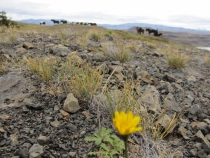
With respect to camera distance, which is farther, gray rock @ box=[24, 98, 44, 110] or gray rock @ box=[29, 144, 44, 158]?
gray rock @ box=[24, 98, 44, 110]

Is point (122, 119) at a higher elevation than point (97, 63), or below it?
higher

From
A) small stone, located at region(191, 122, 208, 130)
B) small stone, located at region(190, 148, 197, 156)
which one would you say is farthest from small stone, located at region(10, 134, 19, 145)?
small stone, located at region(191, 122, 208, 130)

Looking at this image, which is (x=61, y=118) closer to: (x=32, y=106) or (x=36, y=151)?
(x=32, y=106)

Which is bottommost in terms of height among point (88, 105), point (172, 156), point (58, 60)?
point (172, 156)

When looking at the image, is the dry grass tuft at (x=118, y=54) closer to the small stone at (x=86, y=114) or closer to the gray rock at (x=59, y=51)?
the gray rock at (x=59, y=51)

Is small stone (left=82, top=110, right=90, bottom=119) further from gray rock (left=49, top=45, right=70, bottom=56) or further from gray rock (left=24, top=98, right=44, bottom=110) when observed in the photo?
gray rock (left=49, top=45, right=70, bottom=56)

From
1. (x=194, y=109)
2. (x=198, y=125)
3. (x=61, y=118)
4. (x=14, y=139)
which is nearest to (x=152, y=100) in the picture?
(x=194, y=109)

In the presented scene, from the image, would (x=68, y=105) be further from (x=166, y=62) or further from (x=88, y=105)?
(x=166, y=62)

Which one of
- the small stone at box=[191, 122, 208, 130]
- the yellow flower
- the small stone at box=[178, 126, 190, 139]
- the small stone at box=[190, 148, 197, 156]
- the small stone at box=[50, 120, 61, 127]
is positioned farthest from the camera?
the small stone at box=[191, 122, 208, 130]

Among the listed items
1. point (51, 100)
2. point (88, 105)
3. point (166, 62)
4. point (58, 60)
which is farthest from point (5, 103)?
point (166, 62)

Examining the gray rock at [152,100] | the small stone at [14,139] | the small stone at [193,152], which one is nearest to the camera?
the small stone at [14,139]

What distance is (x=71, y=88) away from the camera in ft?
9.43

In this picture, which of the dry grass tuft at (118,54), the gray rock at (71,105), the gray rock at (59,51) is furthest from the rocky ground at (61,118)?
the gray rock at (59,51)

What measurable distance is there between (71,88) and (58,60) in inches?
56.4
